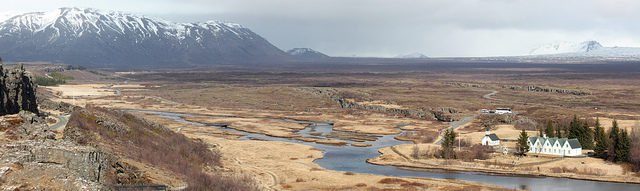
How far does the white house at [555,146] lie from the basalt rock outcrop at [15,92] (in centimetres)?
6338

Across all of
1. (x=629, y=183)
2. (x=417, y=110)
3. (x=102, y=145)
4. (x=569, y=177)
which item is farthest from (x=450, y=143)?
(x=417, y=110)

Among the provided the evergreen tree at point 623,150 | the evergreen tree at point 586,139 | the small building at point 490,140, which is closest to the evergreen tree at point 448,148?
the small building at point 490,140

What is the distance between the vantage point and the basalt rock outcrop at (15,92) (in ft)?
212

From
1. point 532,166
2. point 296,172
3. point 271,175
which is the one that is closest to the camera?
point 271,175

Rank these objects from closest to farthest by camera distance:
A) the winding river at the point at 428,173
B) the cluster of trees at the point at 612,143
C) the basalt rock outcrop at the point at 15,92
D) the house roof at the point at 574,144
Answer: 1. the basalt rock outcrop at the point at 15,92
2. the winding river at the point at 428,173
3. the cluster of trees at the point at 612,143
4. the house roof at the point at 574,144

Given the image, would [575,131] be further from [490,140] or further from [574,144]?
[490,140]

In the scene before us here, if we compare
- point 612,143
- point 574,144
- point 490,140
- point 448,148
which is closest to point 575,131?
point 574,144

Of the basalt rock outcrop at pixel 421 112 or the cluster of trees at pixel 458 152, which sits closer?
the cluster of trees at pixel 458 152

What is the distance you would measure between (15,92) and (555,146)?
216ft

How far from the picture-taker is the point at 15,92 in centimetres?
6744

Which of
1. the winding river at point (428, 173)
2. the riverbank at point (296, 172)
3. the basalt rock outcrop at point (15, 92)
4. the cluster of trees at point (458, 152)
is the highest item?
the basalt rock outcrop at point (15, 92)

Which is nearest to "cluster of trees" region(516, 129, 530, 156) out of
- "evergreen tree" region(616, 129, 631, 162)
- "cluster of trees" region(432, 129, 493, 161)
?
"cluster of trees" region(432, 129, 493, 161)

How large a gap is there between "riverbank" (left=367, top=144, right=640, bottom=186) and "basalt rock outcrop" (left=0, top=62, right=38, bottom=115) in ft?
138

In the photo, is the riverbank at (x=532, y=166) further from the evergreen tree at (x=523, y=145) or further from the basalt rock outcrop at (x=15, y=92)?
the basalt rock outcrop at (x=15, y=92)
